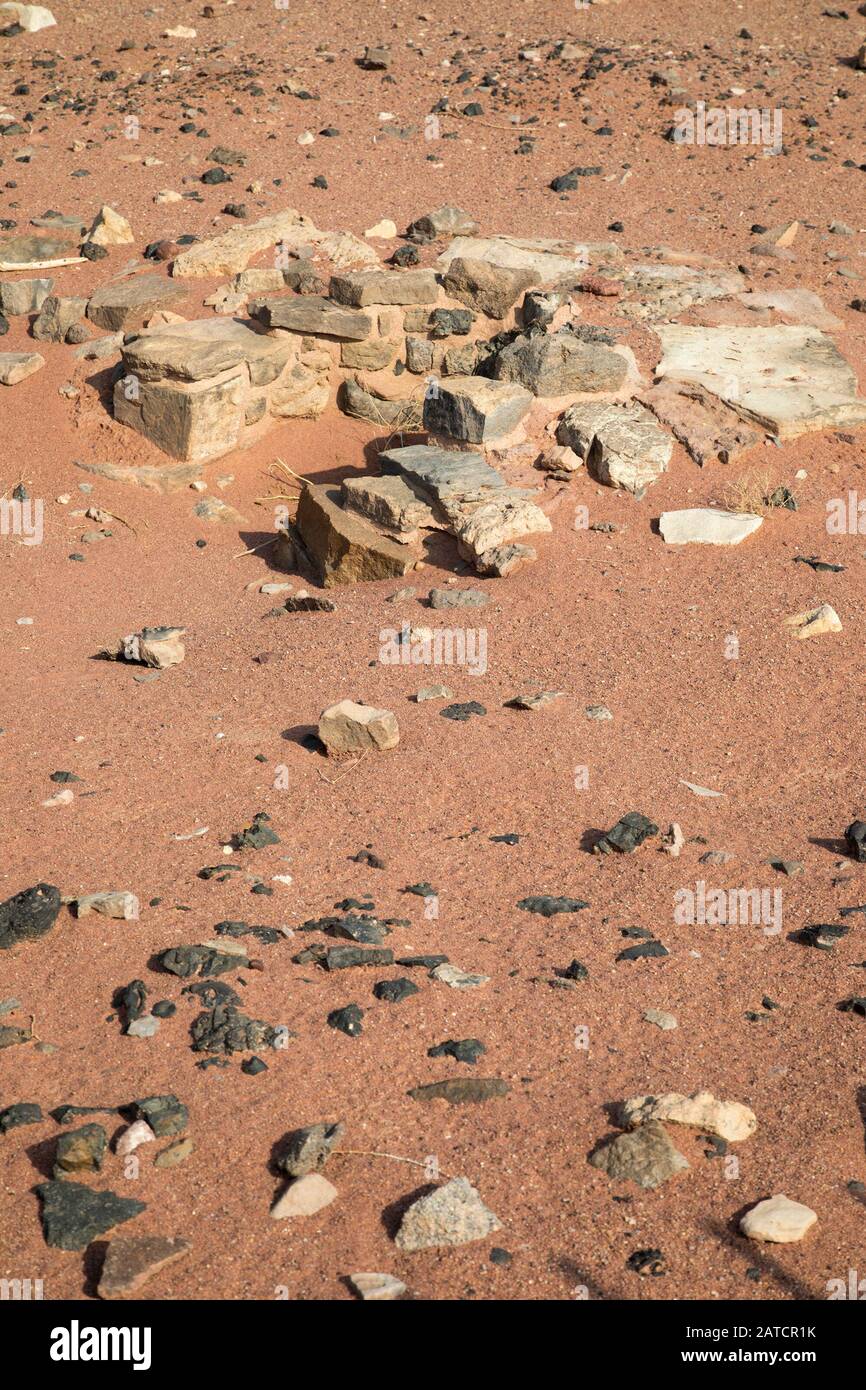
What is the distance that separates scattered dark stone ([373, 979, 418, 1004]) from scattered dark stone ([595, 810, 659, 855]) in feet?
4.30

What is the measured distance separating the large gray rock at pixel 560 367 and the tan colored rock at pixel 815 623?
2.81m

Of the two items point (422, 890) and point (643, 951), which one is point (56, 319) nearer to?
point (422, 890)

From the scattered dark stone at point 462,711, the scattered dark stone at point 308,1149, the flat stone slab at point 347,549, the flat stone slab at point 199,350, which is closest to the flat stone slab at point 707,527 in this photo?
the flat stone slab at point 347,549

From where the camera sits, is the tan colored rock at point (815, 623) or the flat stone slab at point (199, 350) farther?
the flat stone slab at point (199, 350)

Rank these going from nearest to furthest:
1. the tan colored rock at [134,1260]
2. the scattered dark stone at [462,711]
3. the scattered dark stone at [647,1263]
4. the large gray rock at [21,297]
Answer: the tan colored rock at [134,1260]
the scattered dark stone at [647,1263]
the scattered dark stone at [462,711]
the large gray rock at [21,297]

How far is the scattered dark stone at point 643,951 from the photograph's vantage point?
4.92m

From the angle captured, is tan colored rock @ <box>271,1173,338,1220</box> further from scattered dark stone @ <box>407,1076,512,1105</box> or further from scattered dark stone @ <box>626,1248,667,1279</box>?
scattered dark stone @ <box>626,1248,667,1279</box>

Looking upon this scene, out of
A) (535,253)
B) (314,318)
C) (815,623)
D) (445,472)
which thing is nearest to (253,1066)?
(815,623)

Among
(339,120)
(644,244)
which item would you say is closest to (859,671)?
(644,244)

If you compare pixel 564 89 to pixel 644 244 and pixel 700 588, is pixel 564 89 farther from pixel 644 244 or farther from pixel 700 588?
pixel 700 588

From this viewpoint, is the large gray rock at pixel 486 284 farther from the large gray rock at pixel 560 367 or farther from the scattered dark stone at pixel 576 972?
the scattered dark stone at pixel 576 972

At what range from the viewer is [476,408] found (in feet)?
28.7

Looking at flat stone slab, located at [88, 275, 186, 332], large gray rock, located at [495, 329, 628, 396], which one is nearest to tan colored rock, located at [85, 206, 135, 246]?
flat stone slab, located at [88, 275, 186, 332]

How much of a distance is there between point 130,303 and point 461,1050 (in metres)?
8.04
